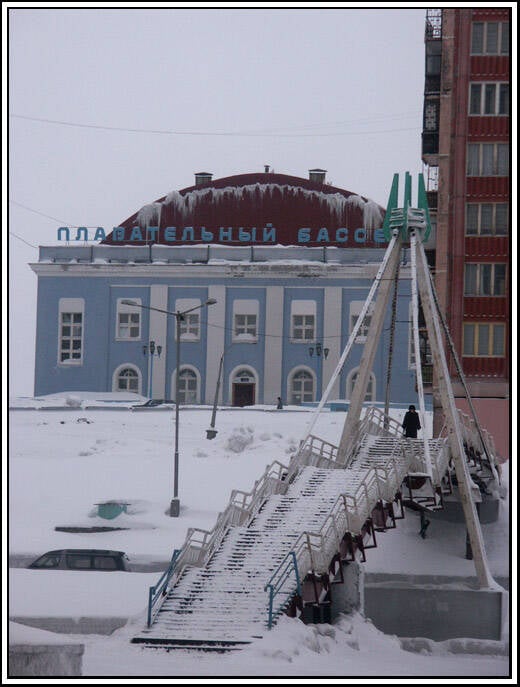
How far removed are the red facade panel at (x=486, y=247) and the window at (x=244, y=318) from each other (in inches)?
888

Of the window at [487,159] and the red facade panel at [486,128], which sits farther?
the red facade panel at [486,128]

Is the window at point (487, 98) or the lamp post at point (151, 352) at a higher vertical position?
the window at point (487, 98)

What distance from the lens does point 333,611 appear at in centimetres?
3117

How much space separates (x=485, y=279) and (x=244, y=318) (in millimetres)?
24522

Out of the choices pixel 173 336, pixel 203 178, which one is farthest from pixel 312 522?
pixel 203 178

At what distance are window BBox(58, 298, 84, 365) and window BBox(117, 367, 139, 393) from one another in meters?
2.04

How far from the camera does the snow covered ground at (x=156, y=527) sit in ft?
81.5

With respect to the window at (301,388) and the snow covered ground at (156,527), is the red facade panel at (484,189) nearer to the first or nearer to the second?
the snow covered ground at (156,527)

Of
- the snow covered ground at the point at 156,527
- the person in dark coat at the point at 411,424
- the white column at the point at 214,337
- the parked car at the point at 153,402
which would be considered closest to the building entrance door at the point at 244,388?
the white column at the point at 214,337

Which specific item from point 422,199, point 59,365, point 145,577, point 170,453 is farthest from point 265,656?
point 59,365

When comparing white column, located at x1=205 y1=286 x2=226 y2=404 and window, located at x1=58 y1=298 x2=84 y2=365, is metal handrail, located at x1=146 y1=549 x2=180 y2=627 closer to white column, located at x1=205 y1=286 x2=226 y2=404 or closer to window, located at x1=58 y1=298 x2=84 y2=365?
window, located at x1=58 y1=298 x2=84 y2=365

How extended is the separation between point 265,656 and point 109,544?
46.6 ft

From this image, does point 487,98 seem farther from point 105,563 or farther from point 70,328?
point 70,328

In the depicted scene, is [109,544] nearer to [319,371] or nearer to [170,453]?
[170,453]
